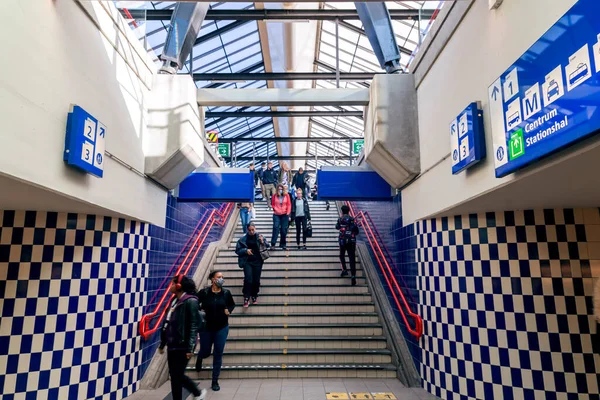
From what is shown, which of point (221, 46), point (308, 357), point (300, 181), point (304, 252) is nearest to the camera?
point (308, 357)

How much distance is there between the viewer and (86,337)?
4.76 meters

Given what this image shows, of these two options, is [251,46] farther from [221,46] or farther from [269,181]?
[269,181]

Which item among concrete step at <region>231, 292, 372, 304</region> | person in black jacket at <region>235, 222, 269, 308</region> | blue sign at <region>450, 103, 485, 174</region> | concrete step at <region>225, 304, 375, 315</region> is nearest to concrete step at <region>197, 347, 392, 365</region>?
concrete step at <region>225, 304, 375, 315</region>

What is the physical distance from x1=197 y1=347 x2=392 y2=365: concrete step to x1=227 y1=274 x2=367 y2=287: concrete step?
1.88m

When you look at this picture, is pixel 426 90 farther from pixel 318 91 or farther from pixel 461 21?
pixel 318 91

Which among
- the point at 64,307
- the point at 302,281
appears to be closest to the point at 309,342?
the point at 302,281

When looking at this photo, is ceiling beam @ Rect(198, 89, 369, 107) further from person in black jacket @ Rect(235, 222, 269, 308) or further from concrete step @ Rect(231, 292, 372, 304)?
concrete step @ Rect(231, 292, 372, 304)

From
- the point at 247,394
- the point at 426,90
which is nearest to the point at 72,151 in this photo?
the point at 247,394

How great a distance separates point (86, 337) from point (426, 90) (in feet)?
17.2

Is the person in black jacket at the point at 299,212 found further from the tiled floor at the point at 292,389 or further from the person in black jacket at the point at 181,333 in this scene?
the person in black jacket at the point at 181,333

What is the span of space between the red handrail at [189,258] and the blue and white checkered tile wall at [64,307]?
436 millimetres

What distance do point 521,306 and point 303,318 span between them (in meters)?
3.90

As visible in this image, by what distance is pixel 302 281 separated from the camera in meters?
8.38

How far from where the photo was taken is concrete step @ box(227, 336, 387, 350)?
264 inches
